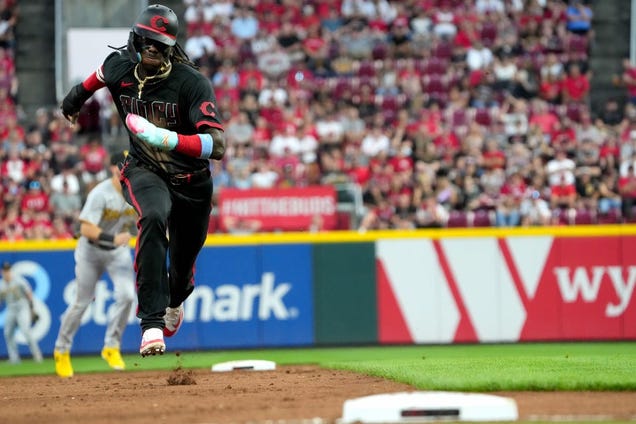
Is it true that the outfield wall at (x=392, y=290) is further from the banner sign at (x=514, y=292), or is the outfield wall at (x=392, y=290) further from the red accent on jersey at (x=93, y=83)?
the red accent on jersey at (x=93, y=83)

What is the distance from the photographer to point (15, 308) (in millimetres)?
16812

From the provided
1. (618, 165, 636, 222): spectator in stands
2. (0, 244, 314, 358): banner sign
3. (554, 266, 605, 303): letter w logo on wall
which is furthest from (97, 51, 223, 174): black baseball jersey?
(618, 165, 636, 222): spectator in stands

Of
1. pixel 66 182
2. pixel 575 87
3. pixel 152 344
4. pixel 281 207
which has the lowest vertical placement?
pixel 152 344

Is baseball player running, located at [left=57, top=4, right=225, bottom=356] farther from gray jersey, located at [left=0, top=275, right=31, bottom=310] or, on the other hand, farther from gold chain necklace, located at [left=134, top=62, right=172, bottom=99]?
gray jersey, located at [left=0, top=275, right=31, bottom=310]

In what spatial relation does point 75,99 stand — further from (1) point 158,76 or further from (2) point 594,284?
(2) point 594,284

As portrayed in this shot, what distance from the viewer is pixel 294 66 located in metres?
24.5

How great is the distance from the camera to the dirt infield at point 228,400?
7.48 meters

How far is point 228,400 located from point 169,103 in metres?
2.30

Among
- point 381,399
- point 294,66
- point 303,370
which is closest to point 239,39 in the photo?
point 294,66

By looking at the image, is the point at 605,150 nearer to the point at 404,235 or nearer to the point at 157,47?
the point at 404,235

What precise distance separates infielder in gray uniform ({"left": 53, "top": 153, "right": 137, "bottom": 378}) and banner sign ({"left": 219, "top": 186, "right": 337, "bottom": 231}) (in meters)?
5.55

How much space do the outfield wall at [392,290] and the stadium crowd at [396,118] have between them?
5.27ft

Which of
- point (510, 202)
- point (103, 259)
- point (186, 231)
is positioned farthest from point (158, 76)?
point (510, 202)

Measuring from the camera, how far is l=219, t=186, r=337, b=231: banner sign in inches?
755
